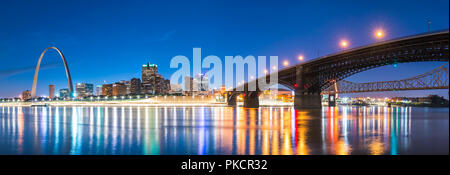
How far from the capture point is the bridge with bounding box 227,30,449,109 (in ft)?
182

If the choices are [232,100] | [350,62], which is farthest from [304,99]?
[232,100]

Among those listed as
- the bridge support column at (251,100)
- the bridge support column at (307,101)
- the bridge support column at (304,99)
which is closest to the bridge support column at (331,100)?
the bridge support column at (251,100)

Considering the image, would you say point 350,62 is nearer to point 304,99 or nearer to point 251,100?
point 304,99

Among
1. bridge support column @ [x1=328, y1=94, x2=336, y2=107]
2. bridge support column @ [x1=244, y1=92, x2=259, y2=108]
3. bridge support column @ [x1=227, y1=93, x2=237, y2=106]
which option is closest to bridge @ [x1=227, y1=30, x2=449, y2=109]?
bridge support column @ [x1=244, y1=92, x2=259, y2=108]

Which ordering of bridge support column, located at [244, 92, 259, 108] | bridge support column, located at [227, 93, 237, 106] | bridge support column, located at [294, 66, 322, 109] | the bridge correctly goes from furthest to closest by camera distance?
bridge support column, located at [227, 93, 237, 106], bridge support column, located at [244, 92, 259, 108], bridge support column, located at [294, 66, 322, 109], the bridge

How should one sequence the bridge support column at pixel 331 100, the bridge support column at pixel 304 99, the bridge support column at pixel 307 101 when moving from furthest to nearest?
the bridge support column at pixel 331 100 → the bridge support column at pixel 307 101 → the bridge support column at pixel 304 99

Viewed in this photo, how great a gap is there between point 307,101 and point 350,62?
2974 cm

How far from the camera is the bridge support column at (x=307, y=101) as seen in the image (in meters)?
106

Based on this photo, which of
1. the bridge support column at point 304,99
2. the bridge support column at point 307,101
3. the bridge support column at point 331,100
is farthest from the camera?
the bridge support column at point 331,100

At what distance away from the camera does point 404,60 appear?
2731 inches

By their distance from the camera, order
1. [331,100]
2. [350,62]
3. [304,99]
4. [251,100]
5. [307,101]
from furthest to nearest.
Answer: [331,100]
[251,100]
[307,101]
[304,99]
[350,62]

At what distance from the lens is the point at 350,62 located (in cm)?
7962

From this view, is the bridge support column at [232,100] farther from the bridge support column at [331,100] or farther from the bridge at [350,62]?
the bridge support column at [331,100]

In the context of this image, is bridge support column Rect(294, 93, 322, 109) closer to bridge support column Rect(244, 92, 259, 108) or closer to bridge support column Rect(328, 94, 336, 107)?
bridge support column Rect(244, 92, 259, 108)
